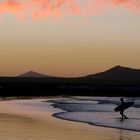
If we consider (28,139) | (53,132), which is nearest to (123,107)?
(53,132)

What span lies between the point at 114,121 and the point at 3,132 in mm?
7613

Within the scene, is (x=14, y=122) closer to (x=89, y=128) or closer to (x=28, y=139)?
(x=89, y=128)

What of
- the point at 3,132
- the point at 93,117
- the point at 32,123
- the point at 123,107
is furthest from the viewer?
the point at 123,107

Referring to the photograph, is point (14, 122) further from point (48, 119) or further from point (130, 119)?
point (130, 119)

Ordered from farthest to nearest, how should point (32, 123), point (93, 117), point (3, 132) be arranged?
point (93, 117) → point (32, 123) → point (3, 132)

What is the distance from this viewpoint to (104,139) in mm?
19469

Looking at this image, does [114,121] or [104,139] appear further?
[114,121]

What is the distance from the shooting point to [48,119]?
27.1 meters

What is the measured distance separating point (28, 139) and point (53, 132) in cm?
242

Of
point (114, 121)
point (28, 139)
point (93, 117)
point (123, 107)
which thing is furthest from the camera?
point (123, 107)

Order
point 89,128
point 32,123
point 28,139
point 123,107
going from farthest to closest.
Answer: point 123,107 → point 32,123 → point 89,128 → point 28,139

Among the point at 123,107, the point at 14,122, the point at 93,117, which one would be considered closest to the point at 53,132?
the point at 14,122

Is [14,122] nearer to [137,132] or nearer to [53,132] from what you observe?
[53,132]

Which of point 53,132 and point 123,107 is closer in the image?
point 53,132
